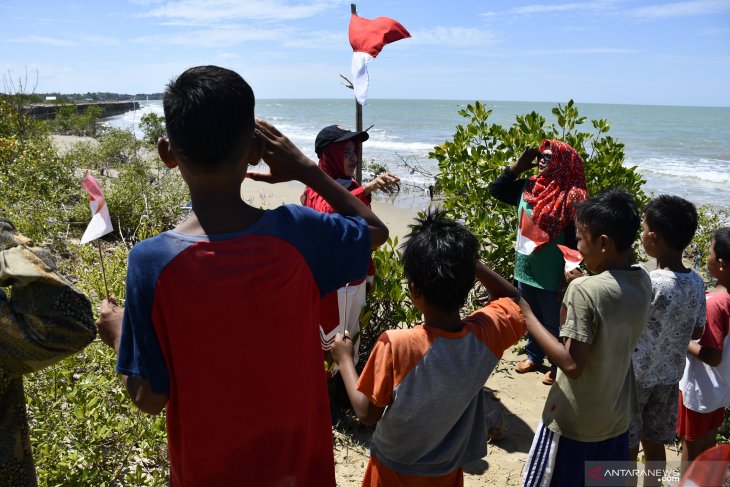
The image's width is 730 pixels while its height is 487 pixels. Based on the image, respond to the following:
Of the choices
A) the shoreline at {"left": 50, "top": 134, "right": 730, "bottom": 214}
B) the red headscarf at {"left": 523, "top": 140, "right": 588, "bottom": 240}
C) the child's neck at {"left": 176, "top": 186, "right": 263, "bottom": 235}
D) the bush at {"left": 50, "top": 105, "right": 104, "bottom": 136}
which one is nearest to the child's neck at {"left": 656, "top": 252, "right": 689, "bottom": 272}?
the red headscarf at {"left": 523, "top": 140, "right": 588, "bottom": 240}

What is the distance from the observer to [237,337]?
1.23 m

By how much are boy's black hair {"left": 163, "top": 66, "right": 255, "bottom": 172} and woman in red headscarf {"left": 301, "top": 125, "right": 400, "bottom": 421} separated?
6.08 ft

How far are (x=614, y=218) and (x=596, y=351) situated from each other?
0.53 meters

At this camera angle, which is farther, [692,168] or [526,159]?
[692,168]

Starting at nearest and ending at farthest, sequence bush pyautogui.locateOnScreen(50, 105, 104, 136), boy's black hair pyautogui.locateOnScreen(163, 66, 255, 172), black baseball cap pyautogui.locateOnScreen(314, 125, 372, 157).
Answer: boy's black hair pyautogui.locateOnScreen(163, 66, 255, 172) < black baseball cap pyautogui.locateOnScreen(314, 125, 372, 157) < bush pyautogui.locateOnScreen(50, 105, 104, 136)

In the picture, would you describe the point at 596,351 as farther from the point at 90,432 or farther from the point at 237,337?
the point at 90,432

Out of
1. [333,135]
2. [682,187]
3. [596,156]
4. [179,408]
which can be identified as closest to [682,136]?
[682,187]

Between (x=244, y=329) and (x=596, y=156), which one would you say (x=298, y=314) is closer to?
(x=244, y=329)

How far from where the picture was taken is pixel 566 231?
3881 millimetres

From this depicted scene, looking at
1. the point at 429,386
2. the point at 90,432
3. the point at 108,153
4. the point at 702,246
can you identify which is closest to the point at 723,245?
the point at 429,386

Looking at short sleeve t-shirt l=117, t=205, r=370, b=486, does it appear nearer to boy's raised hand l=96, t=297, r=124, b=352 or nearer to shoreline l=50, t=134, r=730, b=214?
boy's raised hand l=96, t=297, r=124, b=352

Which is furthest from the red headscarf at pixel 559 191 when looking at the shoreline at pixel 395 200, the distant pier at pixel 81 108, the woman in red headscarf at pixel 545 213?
the distant pier at pixel 81 108

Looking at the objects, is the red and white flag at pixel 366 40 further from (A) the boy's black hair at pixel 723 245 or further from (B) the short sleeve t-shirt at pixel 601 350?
(A) the boy's black hair at pixel 723 245

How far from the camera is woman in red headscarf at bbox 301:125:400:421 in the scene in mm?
3102
